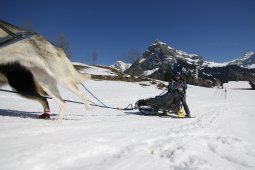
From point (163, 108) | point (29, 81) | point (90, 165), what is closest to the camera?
point (90, 165)

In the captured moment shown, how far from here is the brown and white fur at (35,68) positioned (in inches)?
219

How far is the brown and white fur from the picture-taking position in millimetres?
5562

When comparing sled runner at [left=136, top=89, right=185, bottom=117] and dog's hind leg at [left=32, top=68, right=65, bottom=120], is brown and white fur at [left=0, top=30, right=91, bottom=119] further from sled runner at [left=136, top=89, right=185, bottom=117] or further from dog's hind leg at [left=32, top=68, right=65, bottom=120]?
sled runner at [left=136, top=89, right=185, bottom=117]

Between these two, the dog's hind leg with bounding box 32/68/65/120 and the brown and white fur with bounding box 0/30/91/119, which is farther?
the dog's hind leg with bounding box 32/68/65/120

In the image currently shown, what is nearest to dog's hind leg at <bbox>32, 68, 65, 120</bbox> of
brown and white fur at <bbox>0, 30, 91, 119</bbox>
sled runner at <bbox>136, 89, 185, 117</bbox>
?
brown and white fur at <bbox>0, 30, 91, 119</bbox>

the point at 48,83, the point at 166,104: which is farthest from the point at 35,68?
the point at 166,104

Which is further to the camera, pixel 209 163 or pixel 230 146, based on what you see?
pixel 230 146

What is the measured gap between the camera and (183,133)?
5645mm

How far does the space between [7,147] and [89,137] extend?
1.31m

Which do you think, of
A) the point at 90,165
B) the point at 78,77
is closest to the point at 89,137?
the point at 90,165

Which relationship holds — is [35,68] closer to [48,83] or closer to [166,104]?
[48,83]

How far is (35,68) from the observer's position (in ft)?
18.7

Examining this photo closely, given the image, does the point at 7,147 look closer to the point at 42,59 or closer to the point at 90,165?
the point at 90,165

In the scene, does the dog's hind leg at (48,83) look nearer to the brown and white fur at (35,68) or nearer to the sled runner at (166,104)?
the brown and white fur at (35,68)
